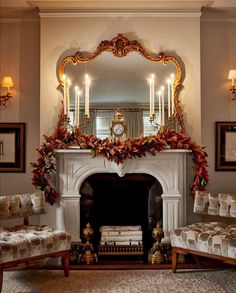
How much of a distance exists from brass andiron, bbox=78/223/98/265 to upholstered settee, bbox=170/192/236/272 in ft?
2.99

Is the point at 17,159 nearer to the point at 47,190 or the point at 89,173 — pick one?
the point at 47,190

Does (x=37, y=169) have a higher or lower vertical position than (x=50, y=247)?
higher

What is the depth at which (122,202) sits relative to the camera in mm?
4605

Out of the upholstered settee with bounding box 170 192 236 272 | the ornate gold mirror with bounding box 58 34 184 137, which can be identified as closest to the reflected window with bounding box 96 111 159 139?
the ornate gold mirror with bounding box 58 34 184 137

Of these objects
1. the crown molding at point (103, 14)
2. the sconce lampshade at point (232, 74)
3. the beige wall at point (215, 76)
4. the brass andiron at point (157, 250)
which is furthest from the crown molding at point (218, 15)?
the brass andiron at point (157, 250)

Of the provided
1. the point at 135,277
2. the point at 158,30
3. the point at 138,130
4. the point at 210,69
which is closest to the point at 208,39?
the point at 210,69

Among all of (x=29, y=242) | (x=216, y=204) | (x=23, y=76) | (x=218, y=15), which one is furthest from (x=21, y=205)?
(x=218, y=15)

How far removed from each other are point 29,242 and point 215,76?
9.60 feet

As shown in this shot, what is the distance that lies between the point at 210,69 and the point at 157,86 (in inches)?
28.9

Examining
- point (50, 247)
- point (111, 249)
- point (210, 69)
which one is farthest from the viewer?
point (210, 69)

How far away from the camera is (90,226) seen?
4.29 meters

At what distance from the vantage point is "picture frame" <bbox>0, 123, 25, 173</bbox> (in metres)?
4.72

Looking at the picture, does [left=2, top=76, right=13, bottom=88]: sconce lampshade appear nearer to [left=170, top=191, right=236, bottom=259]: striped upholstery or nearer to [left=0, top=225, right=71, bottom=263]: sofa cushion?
[left=0, top=225, right=71, bottom=263]: sofa cushion

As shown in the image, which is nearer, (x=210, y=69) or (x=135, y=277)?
(x=135, y=277)
